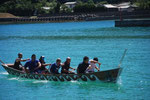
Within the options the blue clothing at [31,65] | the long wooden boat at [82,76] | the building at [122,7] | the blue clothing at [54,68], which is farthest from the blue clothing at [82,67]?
the building at [122,7]

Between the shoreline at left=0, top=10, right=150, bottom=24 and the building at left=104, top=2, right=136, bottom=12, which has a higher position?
the building at left=104, top=2, right=136, bottom=12

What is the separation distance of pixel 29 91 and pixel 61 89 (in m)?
1.94

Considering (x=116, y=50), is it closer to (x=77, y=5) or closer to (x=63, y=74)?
(x=63, y=74)

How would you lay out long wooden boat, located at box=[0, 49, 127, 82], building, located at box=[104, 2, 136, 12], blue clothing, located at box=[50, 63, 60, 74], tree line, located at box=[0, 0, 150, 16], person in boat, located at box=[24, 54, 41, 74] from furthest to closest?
tree line, located at box=[0, 0, 150, 16]
building, located at box=[104, 2, 136, 12]
person in boat, located at box=[24, 54, 41, 74]
blue clothing, located at box=[50, 63, 60, 74]
long wooden boat, located at box=[0, 49, 127, 82]

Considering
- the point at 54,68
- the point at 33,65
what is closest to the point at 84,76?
the point at 54,68

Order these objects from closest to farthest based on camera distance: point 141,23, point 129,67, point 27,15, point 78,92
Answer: point 78,92 < point 129,67 < point 141,23 < point 27,15

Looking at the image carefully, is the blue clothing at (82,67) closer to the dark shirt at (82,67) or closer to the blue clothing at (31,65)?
the dark shirt at (82,67)

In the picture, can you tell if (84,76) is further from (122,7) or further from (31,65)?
(122,7)

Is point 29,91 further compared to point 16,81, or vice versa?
point 16,81

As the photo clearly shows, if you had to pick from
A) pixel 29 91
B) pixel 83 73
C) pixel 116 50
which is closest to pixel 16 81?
pixel 29 91

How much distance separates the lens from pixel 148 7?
410 feet

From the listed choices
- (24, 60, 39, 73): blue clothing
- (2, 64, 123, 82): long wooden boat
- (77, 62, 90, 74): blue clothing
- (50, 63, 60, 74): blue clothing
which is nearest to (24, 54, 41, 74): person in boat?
(24, 60, 39, 73): blue clothing

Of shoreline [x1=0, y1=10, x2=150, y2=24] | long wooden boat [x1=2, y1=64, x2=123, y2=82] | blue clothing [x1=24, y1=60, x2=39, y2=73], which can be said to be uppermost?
blue clothing [x1=24, y1=60, x2=39, y2=73]

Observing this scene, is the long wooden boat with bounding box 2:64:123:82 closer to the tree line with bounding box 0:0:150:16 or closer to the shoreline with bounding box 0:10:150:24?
the shoreline with bounding box 0:10:150:24
